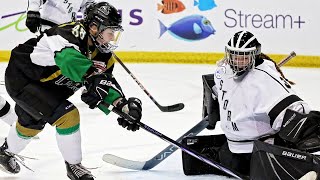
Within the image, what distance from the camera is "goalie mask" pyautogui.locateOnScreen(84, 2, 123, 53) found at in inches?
113

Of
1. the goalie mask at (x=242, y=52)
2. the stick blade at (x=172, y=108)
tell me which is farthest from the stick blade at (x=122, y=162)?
the stick blade at (x=172, y=108)

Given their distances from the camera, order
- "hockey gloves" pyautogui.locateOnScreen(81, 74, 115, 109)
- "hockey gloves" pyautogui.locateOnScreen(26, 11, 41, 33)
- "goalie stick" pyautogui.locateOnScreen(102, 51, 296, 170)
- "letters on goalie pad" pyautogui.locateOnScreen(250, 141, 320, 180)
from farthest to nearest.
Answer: "hockey gloves" pyautogui.locateOnScreen(26, 11, 41, 33)
"goalie stick" pyautogui.locateOnScreen(102, 51, 296, 170)
"hockey gloves" pyautogui.locateOnScreen(81, 74, 115, 109)
"letters on goalie pad" pyautogui.locateOnScreen(250, 141, 320, 180)

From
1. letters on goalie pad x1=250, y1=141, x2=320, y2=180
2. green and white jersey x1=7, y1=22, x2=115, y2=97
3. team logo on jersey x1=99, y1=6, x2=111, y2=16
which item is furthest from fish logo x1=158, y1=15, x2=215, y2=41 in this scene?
letters on goalie pad x1=250, y1=141, x2=320, y2=180

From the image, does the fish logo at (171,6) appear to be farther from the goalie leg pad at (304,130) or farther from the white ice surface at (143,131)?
the goalie leg pad at (304,130)

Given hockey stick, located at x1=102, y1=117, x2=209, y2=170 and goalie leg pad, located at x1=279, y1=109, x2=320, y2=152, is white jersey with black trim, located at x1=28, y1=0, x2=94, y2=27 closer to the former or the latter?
hockey stick, located at x1=102, y1=117, x2=209, y2=170

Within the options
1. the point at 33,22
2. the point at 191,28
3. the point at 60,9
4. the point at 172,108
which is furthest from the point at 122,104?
the point at 191,28

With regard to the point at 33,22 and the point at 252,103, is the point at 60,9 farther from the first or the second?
the point at 252,103

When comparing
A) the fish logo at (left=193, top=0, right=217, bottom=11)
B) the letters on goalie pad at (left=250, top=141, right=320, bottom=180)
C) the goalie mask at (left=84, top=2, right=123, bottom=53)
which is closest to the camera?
the letters on goalie pad at (left=250, top=141, right=320, bottom=180)

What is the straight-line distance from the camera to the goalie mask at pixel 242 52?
283 cm

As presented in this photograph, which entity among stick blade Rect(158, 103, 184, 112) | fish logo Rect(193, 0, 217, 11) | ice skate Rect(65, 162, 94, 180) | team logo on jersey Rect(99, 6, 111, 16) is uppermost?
team logo on jersey Rect(99, 6, 111, 16)

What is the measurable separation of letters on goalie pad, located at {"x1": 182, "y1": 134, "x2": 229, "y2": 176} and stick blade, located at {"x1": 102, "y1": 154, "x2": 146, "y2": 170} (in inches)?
9.1

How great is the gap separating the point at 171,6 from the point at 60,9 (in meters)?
1.46

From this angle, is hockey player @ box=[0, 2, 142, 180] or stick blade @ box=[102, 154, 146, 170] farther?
stick blade @ box=[102, 154, 146, 170]

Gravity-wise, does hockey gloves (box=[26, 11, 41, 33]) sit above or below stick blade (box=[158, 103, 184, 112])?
above
